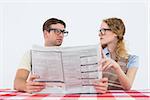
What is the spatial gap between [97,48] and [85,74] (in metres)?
0.17

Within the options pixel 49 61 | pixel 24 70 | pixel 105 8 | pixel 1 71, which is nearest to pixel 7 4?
pixel 1 71

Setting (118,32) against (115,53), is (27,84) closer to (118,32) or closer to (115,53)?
(115,53)

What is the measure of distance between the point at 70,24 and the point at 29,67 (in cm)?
106

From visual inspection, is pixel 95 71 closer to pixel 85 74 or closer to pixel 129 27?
pixel 85 74

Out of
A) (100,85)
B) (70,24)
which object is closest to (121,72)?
(100,85)

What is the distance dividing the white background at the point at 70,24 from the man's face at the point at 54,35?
2.12 ft

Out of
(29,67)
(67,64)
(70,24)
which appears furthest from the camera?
(70,24)

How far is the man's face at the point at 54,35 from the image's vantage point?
277 centimetres

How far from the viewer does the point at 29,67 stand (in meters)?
2.57

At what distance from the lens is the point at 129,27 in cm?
350

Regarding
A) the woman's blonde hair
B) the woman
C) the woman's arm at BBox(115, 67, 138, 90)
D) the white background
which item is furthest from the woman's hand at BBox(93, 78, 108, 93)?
the white background

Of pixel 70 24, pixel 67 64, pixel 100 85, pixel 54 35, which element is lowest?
pixel 100 85

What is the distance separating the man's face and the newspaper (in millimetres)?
784

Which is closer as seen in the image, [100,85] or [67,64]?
[67,64]
